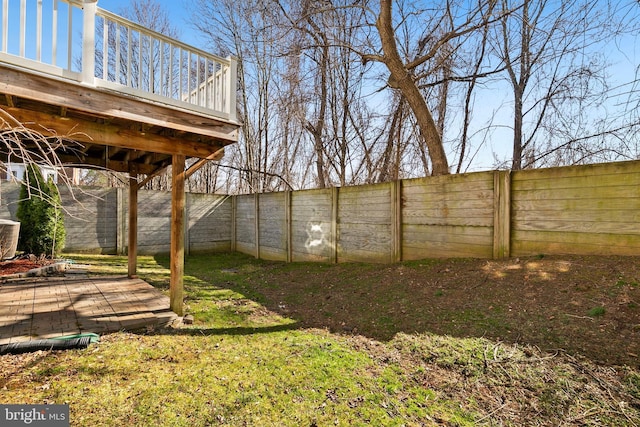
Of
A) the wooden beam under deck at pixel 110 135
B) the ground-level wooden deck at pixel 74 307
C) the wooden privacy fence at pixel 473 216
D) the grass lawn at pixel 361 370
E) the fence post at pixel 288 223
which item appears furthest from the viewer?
the fence post at pixel 288 223

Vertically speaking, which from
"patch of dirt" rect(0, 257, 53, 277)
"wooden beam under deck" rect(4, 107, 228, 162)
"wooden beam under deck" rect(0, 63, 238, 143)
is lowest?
"patch of dirt" rect(0, 257, 53, 277)

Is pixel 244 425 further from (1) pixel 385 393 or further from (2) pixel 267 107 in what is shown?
(2) pixel 267 107

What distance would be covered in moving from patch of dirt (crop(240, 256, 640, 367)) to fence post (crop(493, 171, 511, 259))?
17 centimetres

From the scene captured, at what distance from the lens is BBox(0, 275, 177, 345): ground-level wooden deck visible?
2.80m

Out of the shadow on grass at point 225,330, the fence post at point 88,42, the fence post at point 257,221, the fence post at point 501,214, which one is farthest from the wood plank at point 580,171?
the fence post at point 257,221

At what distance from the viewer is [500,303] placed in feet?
10.2

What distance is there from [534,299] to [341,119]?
20.6 ft

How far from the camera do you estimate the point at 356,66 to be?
24.5ft

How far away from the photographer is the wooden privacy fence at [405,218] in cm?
320

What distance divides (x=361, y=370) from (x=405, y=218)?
9.49 feet

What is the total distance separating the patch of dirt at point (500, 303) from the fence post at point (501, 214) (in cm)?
17

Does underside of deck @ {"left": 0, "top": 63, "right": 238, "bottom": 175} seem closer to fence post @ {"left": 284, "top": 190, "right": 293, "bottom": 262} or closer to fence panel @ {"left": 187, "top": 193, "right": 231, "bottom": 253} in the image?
fence post @ {"left": 284, "top": 190, "right": 293, "bottom": 262}

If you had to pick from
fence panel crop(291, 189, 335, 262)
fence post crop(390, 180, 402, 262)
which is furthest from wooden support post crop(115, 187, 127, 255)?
fence post crop(390, 180, 402, 262)

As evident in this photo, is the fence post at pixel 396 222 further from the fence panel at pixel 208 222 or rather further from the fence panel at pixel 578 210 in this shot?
the fence panel at pixel 208 222
